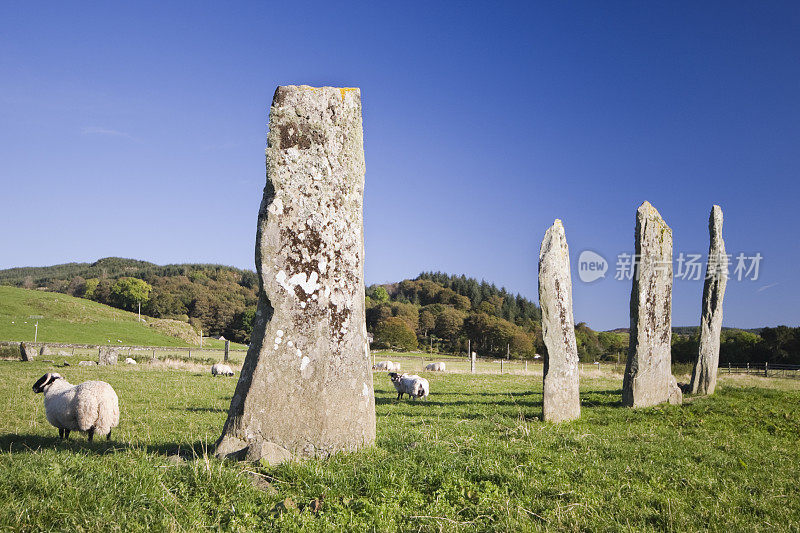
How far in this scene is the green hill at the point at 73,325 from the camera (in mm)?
63062

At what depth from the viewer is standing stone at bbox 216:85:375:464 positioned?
22.3ft

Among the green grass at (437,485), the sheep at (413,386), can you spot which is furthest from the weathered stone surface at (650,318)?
the sheep at (413,386)

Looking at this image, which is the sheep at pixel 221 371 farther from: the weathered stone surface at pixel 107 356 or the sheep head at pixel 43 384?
the sheep head at pixel 43 384

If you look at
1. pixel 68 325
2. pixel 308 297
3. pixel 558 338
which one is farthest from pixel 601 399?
pixel 68 325

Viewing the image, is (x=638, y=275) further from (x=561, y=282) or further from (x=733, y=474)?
(x=733, y=474)

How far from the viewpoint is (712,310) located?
18.8 metres

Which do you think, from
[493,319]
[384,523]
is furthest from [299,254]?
[493,319]

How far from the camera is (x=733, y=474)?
6.76 metres

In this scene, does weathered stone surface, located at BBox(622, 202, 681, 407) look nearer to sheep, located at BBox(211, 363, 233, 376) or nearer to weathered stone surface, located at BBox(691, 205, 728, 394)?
weathered stone surface, located at BBox(691, 205, 728, 394)

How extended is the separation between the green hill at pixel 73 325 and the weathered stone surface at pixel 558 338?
6441cm

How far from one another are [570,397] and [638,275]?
15.9ft

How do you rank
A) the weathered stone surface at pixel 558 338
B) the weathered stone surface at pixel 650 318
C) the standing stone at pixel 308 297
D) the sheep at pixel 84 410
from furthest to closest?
the weathered stone surface at pixel 650 318 → the weathered stone surface at pixel 558 338 → the sheep at pixel 84 410 → the standing stone at pixel 308 297

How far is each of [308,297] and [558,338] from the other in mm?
7641

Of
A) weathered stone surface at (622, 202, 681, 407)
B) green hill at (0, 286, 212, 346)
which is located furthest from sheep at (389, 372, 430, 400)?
green hill at (0, 286, 212, 346)
